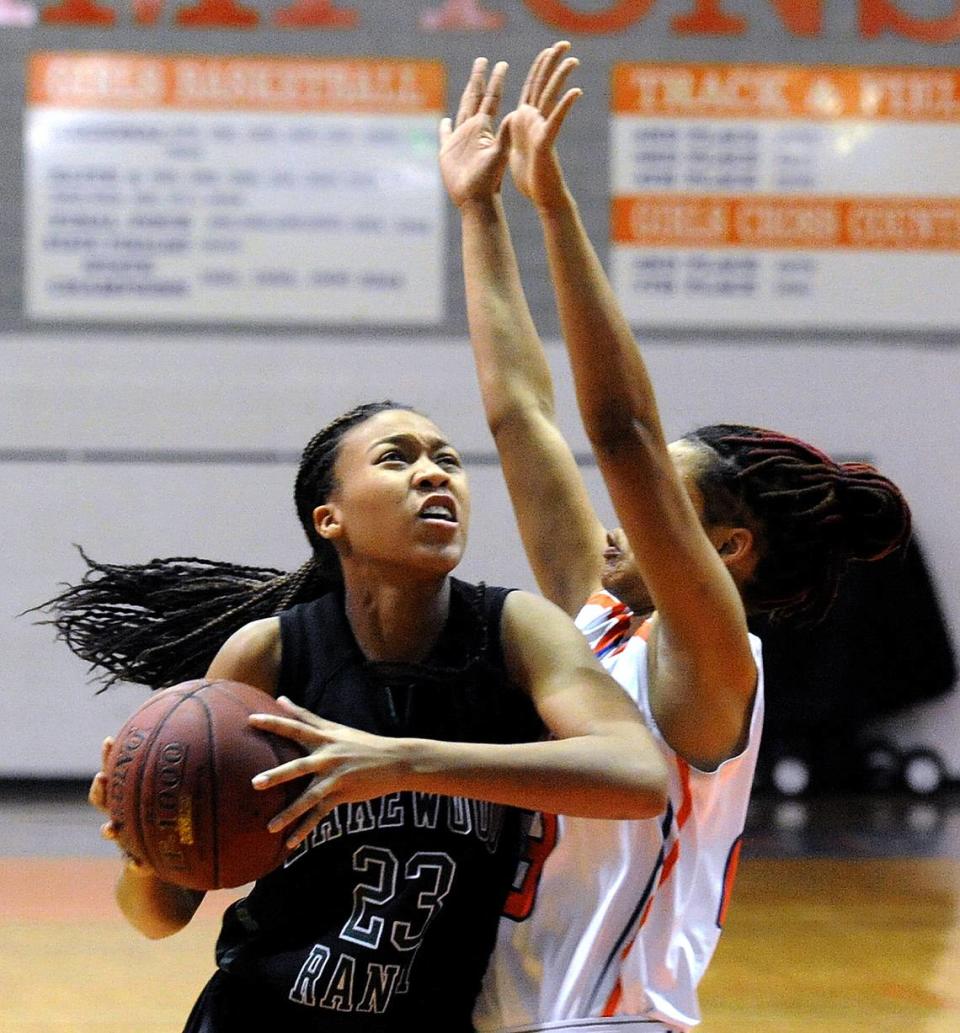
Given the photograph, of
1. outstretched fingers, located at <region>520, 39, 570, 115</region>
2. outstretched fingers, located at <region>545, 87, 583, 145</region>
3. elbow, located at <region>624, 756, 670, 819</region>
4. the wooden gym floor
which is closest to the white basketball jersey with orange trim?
elbow, located at <region>624, 756, 670, 819</region>

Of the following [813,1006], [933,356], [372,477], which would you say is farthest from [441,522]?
[933,356]

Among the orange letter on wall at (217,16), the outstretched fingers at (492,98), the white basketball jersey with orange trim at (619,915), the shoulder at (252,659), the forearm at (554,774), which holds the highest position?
the orange letter on wall at (217,16)

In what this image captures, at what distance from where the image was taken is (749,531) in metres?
2.25

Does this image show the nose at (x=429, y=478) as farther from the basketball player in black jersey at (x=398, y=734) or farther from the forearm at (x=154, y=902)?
the forearm at (x=154, y=902)

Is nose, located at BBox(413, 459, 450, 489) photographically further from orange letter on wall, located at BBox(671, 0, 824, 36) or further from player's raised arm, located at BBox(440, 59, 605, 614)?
orange letter on wall, located at BBox(671, 0, 824, 36)

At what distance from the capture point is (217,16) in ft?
24.8

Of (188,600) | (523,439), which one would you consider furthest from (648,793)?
(188,600)

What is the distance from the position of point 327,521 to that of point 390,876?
20.2 inches

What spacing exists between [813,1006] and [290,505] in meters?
4.11

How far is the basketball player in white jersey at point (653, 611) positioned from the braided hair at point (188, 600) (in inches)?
15.5

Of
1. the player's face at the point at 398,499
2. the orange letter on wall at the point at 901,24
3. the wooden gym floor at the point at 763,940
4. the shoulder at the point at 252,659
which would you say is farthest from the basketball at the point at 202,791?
the orange letter on wall at the point at 901,24

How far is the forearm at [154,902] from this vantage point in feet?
6.65

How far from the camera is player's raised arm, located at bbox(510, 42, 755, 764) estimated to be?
1.97 meters

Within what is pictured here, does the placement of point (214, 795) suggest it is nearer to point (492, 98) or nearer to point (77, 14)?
point (492, 98)
